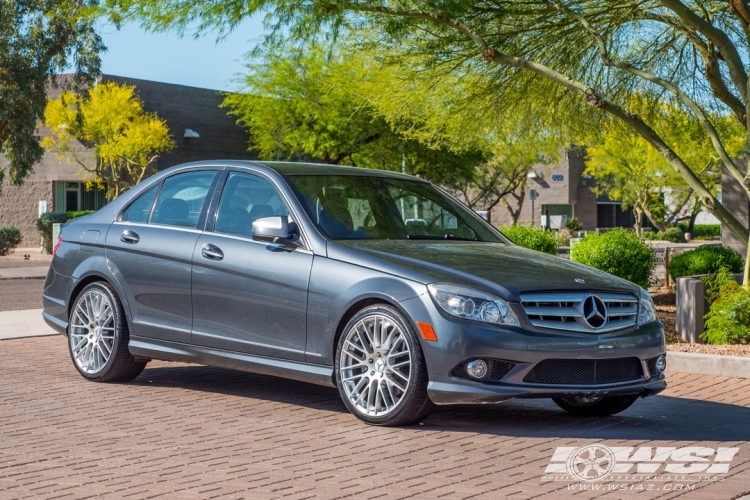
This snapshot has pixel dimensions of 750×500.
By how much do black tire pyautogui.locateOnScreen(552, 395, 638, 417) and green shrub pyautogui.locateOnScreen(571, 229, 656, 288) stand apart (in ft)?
29.6

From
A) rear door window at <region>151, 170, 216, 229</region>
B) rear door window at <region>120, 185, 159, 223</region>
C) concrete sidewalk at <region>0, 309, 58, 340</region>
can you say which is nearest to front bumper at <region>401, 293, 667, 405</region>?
rear door window at <region>151, 170, 216, 229</region>

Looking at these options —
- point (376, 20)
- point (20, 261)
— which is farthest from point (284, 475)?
point (20, 261)

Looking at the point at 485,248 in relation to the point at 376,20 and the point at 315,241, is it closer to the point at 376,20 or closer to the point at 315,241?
the point at 315,241

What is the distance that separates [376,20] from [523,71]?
3229 mm

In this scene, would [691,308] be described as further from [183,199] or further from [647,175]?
[647,175]

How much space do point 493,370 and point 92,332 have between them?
3784 millimetres

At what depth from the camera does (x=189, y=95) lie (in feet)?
155

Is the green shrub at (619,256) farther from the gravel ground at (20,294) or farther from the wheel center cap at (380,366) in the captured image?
the wheel center cap at (380,366)

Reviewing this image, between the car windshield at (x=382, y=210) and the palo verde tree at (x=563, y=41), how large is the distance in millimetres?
4136

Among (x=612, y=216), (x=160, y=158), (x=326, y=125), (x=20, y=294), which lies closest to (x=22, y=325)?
(x=20, y=294)

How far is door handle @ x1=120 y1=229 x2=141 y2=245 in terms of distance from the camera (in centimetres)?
887

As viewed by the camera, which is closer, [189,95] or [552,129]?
[552,129]

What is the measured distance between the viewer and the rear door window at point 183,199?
28.3ft

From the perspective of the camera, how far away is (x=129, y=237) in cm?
893
